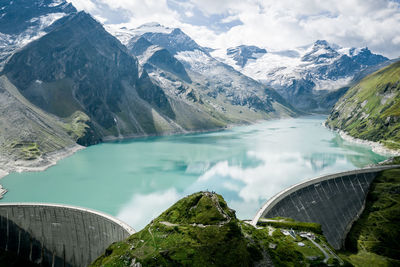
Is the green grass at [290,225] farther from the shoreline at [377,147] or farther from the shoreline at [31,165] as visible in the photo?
the shoreline at [377,147]

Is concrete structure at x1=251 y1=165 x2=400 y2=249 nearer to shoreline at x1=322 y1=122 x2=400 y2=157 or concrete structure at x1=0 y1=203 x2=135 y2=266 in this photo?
concrete structure at x1=0 y1=203 x2=135 y2=266

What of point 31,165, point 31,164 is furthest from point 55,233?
point 31,164

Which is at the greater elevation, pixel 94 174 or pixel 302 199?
pixel 302 199

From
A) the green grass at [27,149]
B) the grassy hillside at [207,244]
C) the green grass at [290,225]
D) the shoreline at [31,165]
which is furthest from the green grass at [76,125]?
the green grass at [290,225]

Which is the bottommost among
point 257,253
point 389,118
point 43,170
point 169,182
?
point 43,170

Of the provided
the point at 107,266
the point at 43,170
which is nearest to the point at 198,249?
the point at 107,266

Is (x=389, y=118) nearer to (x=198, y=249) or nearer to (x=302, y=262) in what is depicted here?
(x=302, y=262)
